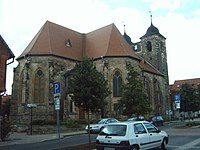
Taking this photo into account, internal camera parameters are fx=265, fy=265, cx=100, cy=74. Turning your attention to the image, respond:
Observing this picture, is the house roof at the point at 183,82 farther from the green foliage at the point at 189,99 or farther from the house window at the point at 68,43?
the green foliage at the point at 189,99

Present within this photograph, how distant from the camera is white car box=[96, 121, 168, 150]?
381 inches

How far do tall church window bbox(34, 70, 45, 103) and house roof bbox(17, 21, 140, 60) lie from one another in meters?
3.18

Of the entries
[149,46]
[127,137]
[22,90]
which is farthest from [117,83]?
[127,137]

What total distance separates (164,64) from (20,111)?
111 feet

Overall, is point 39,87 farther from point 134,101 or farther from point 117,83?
point 134,101

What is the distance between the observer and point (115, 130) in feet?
33.6

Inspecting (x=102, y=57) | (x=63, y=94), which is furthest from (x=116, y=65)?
(x=63, y=94)

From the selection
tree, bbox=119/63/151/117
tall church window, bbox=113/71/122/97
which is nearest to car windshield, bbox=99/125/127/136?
tree, bbox=119/63/151/117

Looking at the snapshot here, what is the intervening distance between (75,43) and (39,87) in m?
11.2

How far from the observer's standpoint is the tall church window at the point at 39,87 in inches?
1495

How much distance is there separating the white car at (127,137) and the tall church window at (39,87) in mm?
28702

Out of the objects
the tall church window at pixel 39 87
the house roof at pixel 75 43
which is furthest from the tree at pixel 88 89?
the house roof at pixel 75 43

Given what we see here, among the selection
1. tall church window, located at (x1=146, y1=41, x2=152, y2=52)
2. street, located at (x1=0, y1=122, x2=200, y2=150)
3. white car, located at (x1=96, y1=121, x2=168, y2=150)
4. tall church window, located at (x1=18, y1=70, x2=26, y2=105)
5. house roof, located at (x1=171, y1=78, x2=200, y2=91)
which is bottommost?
street, located at (x1=0, y1=122, x2=200, y2=150)

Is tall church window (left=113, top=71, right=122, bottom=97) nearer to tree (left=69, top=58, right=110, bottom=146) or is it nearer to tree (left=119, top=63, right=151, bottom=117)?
tree (left=119, top=63, right=151, bottom=117)
